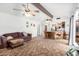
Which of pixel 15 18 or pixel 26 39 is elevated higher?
pixel 15 18

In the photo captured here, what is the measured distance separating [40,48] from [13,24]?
649mm

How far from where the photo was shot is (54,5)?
3.12 meters

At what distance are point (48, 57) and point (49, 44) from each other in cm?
25

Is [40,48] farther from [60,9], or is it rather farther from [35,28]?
[60,9]

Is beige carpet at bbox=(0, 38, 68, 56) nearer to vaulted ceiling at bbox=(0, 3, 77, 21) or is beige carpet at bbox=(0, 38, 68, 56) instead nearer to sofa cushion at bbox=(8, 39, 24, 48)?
sofa cushion at bbox=(8, 39, 24, 48)

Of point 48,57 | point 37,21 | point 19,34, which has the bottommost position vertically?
point 48,57

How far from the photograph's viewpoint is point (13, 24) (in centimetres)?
309

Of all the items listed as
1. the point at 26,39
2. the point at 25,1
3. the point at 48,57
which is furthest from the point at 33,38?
the point at 25,1

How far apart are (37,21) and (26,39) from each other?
15.2 inches

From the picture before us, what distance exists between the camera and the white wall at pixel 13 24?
3.09 m

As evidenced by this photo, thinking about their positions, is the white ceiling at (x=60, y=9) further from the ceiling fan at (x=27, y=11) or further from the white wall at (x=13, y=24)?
the white wall at (x=13, y=24)

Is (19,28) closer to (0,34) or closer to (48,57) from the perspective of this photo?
(0,34)

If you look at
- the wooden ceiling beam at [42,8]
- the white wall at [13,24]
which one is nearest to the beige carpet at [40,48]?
the white wall at [13,24]

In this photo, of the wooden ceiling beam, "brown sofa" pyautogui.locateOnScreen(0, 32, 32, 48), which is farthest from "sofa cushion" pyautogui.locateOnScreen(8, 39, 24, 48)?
the wooden ceiling beam
